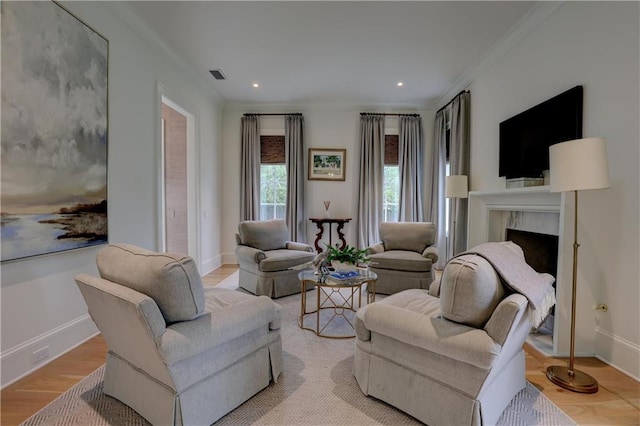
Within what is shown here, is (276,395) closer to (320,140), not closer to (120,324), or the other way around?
(120,324)

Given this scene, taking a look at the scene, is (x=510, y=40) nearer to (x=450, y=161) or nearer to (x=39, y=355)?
(x=450, y=161)

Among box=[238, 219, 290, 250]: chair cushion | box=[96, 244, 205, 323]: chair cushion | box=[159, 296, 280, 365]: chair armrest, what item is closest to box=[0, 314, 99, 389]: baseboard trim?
box=[96, 244, 205, 323]: chair cushion

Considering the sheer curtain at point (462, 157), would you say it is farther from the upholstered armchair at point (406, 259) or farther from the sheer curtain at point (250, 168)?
the sheer curtain at point (250, 168)

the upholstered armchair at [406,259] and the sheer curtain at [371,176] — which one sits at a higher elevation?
the sheer curtain at [371,176]

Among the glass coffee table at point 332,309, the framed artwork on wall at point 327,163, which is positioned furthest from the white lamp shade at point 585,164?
the framed artwork on wall at point 327,163

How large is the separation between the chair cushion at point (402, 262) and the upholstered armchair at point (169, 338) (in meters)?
2.17

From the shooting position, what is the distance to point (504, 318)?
51.4 inches

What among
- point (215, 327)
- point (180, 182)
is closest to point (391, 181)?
point (180, 182)

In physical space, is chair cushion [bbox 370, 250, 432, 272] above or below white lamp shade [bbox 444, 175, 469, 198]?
below

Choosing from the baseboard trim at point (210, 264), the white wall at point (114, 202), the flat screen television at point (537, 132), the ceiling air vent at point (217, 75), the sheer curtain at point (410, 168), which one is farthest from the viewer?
the sheer curtain at point (410, 168)

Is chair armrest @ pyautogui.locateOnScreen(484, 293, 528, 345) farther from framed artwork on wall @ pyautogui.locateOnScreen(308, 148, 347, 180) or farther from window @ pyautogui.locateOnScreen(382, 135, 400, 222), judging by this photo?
framed artwork on wall @ pyautogui.locateOnScreen(308, 148, 347, 180)

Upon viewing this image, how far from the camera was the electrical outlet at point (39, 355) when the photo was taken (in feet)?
6.60

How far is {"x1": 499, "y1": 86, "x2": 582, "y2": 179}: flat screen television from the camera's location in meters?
2.42

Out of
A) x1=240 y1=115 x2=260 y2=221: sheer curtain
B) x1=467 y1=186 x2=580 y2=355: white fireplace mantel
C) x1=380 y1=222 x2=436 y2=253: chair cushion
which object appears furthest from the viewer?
x1=240 y1=115 x2=260 y2=221: sheer curtain
